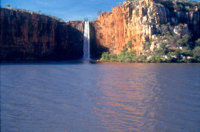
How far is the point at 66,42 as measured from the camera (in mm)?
51719

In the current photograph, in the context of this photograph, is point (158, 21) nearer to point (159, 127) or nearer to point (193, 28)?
point (193, 28)

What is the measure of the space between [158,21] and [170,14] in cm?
438

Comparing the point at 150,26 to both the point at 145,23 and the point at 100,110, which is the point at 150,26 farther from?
the point at 100,110

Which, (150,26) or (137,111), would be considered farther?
(150,26)

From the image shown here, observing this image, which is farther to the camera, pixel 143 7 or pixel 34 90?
pixel 143 7

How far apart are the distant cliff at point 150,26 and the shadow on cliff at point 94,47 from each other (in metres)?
0.87

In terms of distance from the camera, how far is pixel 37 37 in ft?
147

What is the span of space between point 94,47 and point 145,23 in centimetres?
1643

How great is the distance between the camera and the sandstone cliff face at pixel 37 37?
39812 millimetres

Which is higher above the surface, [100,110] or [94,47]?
[94,47]

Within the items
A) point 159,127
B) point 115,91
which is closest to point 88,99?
point 115,91

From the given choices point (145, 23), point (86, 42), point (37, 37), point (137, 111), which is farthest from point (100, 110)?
point (86, 42)

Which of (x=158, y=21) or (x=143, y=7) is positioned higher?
(x=143, y=7)

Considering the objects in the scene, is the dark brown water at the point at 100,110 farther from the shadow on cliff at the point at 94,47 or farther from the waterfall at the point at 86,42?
the shadow on cliff at the point at 94,47
